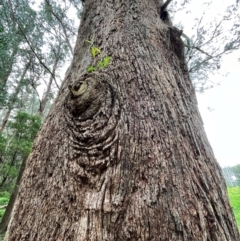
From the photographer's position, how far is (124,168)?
619 millimetres

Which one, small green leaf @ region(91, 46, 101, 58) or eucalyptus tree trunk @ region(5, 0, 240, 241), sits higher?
small green leaf @ region(91, 46, 101, 58)

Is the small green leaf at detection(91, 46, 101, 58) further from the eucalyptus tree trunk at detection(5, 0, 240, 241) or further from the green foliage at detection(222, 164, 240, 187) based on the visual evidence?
the green foliage at detection(222, 164, 240, 187)

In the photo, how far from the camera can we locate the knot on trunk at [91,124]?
0.64 m

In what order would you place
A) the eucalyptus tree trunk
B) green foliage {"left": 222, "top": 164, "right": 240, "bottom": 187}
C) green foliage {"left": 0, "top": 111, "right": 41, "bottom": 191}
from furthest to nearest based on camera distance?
1. green foliage {"left": 222, "top": 164, "right": 240, "bottom": 187}
2. green foliage {"left": 0, "top": 111, "right": 41, "bottom": 191}
3. the eucalyptus tree trunk

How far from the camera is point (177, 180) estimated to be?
0.62 meters

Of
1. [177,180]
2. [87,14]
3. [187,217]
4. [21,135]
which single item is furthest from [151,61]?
[21,135]

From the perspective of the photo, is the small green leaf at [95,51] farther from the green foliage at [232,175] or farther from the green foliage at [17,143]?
the green foliage at [232,175]

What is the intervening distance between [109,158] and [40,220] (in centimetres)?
26

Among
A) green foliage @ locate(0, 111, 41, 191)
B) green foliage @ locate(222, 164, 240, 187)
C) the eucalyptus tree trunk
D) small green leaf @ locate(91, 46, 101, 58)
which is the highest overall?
green foliage @ locate(222, 164, 240, 187)

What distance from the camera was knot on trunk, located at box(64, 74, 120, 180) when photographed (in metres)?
0.64

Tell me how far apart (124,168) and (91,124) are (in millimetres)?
186

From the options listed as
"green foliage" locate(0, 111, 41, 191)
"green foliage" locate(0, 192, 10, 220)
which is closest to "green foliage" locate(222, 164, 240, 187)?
"green foliage" locate(0, 192, 10, 220)

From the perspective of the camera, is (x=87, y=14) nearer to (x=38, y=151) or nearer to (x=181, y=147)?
(x=38, y=151)

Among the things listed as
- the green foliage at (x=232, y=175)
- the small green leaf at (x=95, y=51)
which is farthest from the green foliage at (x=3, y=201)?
the green foliage at (x=232, y=175)
